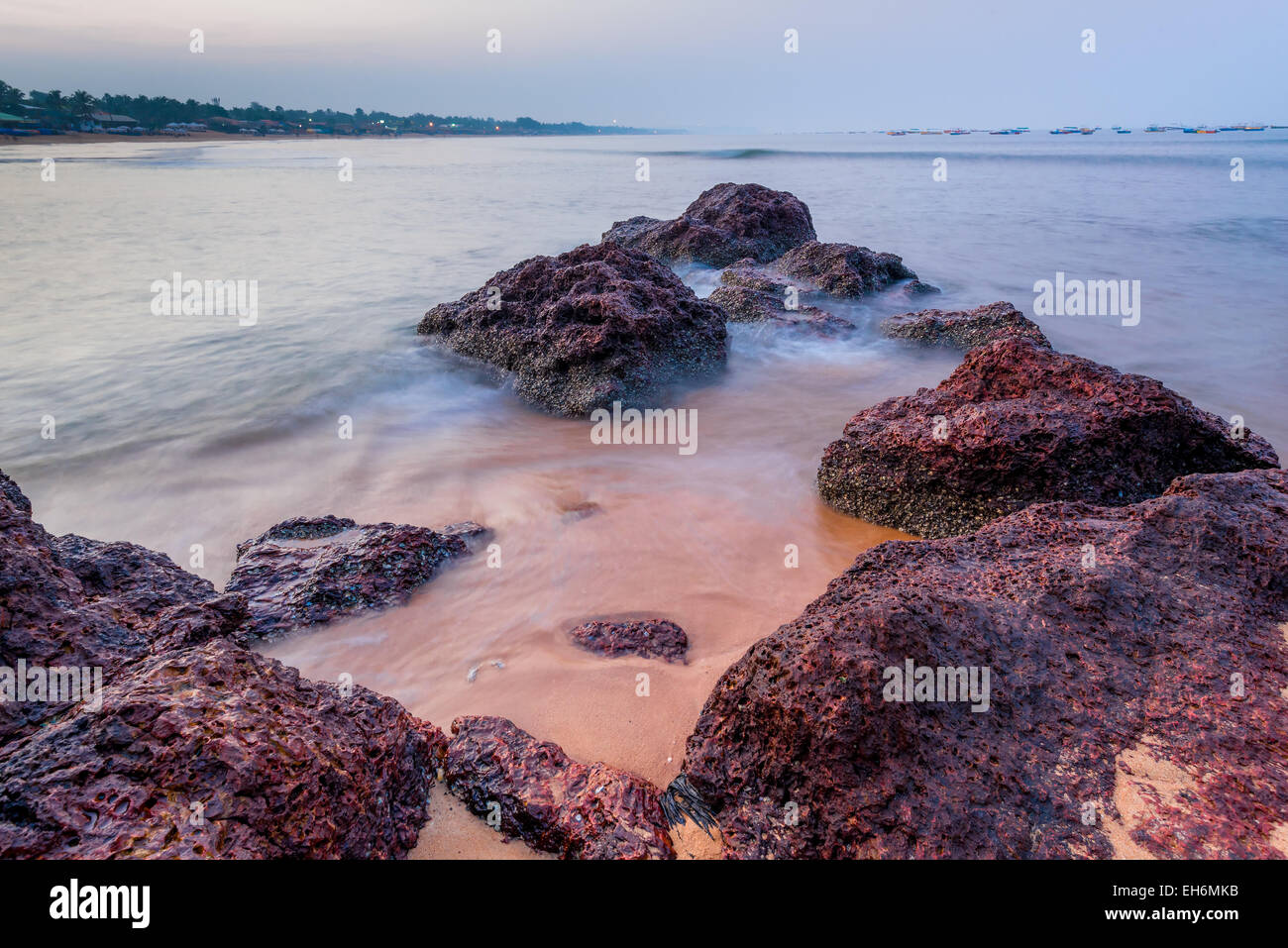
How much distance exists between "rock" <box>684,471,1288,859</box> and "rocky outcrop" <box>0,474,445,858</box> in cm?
110

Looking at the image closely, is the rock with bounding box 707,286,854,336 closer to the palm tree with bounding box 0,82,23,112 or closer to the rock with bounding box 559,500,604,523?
the rock with bounding box 559,500,604,523

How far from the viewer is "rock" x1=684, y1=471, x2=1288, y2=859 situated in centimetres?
193

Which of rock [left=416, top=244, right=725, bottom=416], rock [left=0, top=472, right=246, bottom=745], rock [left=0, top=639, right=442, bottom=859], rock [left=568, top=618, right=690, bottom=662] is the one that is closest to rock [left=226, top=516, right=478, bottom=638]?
rock [left=0, top=472, right=246, bottom=745]

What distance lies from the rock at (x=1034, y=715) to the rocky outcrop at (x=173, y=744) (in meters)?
1.10

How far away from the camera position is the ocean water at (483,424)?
3.55 meters

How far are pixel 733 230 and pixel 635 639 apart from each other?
10.8 m

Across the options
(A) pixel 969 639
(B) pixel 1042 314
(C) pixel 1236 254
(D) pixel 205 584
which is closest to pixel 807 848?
(A) pixel 969 639

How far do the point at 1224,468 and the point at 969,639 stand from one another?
3035 millimetres

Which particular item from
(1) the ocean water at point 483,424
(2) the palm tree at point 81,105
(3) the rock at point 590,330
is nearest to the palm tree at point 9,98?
(2) the palm tree at point 81,105

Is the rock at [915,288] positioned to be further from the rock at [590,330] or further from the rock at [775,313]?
the rock at [590,330]

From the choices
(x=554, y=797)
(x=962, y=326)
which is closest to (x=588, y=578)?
(x=554, y=797)

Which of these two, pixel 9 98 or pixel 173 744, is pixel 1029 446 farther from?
pixel 9 98

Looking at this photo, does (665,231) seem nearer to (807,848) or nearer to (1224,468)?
(1224,468)
